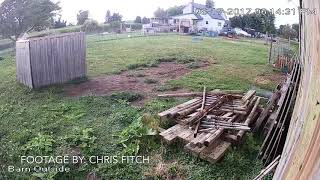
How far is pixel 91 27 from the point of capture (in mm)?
33125

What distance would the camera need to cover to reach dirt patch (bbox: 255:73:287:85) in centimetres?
1143

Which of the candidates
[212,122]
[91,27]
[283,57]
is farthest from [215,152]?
[91,27]

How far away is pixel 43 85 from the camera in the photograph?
1148 centimetres

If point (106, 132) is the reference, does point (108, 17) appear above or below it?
above

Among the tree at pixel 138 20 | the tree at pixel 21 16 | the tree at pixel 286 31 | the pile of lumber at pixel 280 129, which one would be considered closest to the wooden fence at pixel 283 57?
the pile of lumber at pixel 280 129

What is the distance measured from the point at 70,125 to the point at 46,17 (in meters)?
21.7

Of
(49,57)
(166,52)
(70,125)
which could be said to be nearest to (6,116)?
(70,125)

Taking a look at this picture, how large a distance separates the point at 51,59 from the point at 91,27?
2247cm

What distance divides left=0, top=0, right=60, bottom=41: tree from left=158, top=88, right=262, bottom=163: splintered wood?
20820 millimetres

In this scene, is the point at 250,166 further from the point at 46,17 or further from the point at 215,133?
the point at 46,17

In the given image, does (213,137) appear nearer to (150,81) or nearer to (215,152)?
(215,152)

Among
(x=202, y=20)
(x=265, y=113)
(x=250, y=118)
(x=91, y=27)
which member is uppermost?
(x=202, y=20)

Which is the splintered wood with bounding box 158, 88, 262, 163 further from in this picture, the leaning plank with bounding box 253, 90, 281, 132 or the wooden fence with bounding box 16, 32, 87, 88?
the wooden fence with bounding box 16, 32, 87, 88

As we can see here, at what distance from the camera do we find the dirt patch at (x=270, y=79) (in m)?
11.4
